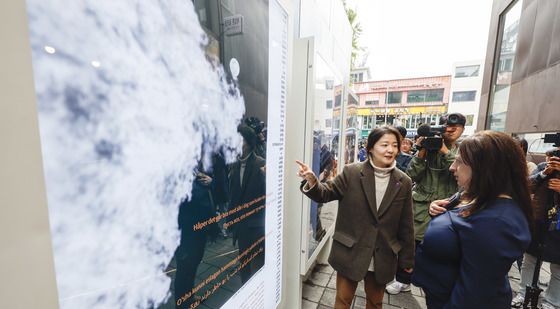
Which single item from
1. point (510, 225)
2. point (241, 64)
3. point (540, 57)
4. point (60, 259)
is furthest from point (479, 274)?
point (540, 57)

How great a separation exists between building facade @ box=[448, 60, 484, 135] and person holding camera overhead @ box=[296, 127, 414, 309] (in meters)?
33.8

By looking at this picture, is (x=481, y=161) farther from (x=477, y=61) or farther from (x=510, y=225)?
(x=477, y=61)

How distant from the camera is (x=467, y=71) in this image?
29.7 metres

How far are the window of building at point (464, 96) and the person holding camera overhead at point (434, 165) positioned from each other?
3367cm

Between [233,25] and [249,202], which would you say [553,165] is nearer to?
[249,202]

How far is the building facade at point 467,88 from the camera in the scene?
94.5ft

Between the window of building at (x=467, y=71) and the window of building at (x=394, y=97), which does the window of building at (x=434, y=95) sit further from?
the window of building at (x=394, y=97)

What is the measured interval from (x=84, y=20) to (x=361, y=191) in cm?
185

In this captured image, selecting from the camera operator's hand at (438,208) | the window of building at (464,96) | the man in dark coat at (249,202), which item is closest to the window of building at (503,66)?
the camera operator's hand at (438,208)

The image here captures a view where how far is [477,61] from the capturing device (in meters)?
29.4

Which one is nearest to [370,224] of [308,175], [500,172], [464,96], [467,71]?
[308,175]

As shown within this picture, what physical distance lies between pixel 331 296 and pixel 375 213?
1644 millimetres

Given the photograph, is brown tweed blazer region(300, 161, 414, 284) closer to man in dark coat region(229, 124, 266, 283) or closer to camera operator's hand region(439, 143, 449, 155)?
man in dark coat region(229, 124, 266, 283)

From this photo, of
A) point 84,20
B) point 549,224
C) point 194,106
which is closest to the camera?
point 84,20
